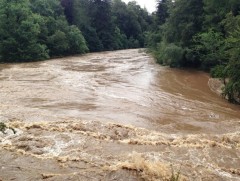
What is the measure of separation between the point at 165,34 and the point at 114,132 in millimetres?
26964

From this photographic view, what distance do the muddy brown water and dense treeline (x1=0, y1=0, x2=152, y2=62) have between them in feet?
52.0

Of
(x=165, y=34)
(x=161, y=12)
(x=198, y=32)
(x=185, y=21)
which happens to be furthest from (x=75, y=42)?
(x=198, y=32)

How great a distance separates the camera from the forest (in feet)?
84.7

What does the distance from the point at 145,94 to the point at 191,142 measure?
8.40 meters

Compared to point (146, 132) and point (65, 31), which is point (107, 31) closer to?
point (65, 31)

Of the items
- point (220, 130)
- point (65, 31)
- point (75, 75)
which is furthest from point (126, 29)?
point (220, 130)

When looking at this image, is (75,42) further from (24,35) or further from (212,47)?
(212,47)

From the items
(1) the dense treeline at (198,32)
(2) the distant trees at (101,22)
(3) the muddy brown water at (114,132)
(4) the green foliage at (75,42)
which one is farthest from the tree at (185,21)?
(2) the distant trees at (101,22)

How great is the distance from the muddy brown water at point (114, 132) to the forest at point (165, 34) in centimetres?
465

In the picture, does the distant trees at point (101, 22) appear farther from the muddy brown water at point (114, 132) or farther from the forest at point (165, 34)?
the muddy brown water at point (114, 132)

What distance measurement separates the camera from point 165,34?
37.8 metres

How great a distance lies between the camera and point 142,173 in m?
8.92

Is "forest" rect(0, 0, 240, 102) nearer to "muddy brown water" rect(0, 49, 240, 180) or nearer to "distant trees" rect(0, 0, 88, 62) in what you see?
"distant trees" rect(0, 0, 88, 62)

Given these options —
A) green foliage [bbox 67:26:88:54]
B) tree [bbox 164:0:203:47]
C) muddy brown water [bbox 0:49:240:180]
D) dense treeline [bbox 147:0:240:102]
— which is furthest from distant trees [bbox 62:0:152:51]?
muddy brown water [bbox 0:49:240:180]
